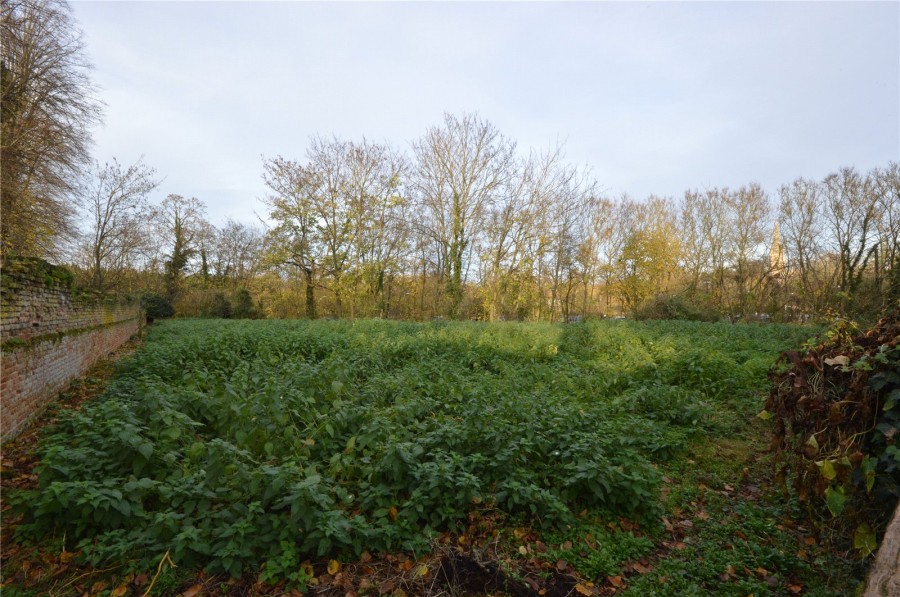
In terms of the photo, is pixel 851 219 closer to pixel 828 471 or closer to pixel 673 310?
pixel 673 310

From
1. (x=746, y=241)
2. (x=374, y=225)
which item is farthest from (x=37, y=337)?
(x=746, y=241)

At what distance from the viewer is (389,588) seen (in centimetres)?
295

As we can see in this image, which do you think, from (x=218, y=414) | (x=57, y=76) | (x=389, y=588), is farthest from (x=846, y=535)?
(x=57, y=76)

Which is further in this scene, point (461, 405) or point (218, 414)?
point (461, 405)

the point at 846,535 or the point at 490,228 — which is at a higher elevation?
the point at 490,228

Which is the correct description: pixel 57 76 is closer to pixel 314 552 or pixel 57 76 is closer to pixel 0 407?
pixel 0 407

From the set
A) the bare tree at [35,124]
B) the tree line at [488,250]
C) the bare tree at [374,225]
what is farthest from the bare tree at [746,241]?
the bare tree at [35,124]

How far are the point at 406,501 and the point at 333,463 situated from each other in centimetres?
94

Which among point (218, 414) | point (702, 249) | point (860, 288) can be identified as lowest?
point (218, 414)

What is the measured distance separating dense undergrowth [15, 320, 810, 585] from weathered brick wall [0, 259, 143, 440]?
771mm

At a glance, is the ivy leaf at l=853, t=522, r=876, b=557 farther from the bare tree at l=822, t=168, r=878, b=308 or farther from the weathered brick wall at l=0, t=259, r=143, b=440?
the bare tree at l=822, t=168, r=878, b=308

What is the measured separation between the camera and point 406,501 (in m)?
3.72

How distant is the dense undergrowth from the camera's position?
322cm

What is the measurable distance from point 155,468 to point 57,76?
18.1 m
